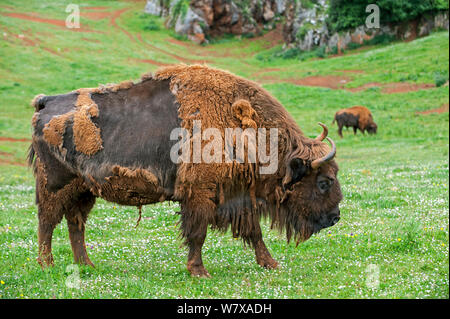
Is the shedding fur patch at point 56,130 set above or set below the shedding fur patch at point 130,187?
above

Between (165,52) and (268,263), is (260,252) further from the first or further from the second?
(165,52)

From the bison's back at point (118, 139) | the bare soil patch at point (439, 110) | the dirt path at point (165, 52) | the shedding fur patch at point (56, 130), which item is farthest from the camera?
the dirt path at point (165, 52)

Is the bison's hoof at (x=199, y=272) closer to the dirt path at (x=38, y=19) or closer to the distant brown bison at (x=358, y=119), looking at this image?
the distant brown bison at (x=358, y=119)

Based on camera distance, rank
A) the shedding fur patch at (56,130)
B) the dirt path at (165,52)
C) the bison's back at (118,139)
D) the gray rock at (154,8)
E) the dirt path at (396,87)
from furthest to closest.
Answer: the gray rock at (154,8)
the dirt path at (165,52)
the dirt path at (396,87)
the shedding fur patch at (56,130)
the bison's back at (118,139)

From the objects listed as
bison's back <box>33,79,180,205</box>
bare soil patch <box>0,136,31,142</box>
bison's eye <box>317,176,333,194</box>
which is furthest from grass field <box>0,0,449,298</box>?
bison's back <box>33,79,180,205</box>

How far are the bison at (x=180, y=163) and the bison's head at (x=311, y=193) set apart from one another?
0.01 meters

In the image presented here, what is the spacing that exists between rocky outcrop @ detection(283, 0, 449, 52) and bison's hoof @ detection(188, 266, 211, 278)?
40609mm

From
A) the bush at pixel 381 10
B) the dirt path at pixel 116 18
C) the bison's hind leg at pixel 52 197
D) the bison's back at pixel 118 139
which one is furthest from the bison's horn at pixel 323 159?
the dirt path at pixel 116 18

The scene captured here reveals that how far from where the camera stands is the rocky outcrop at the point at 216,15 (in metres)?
49.7

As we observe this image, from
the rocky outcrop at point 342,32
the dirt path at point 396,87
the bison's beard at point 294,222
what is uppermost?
the rocky outcrop at point 342,32

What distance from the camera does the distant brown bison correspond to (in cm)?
2578

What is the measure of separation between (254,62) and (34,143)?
39.3 m

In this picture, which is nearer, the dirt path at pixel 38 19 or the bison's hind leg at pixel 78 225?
the bison's hind leg at pixel 78 225

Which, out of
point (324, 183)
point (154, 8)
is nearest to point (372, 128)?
point (324, 183)
